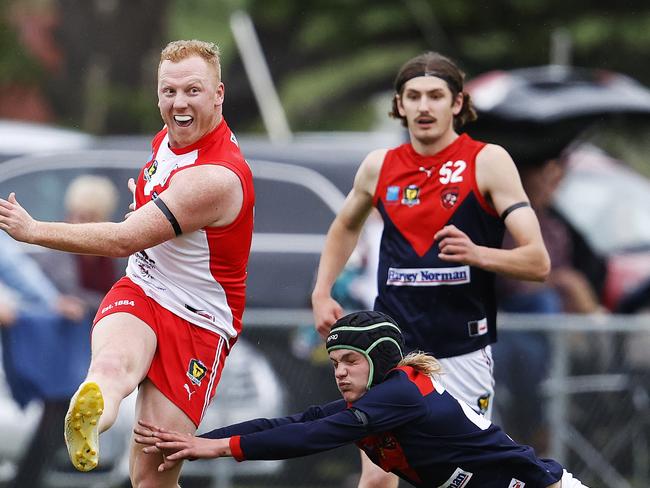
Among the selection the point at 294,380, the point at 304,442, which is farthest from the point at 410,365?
the point at 294,380

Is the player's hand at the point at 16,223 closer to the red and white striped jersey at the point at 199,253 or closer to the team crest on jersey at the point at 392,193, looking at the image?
the red and white striped jersey at the point at 199,253

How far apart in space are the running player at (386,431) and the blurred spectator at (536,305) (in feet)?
12.2

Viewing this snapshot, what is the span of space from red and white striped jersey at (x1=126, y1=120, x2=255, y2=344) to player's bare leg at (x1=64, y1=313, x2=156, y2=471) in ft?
0.74

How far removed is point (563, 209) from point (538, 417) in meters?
2.67

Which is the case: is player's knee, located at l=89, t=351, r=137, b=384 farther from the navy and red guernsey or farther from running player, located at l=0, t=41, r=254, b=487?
the navy and red guernsey

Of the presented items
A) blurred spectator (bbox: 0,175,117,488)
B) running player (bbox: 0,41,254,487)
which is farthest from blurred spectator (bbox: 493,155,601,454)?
running player (bbox: 0,41,254,487)

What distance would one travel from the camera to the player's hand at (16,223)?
5.61 metres

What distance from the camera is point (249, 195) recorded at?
618 centimetres

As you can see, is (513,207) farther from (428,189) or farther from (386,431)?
(386,431)

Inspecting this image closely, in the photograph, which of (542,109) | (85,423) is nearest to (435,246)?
(85,423)

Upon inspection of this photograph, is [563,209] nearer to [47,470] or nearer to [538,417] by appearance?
[538,417]

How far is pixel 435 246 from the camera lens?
6.84 meters

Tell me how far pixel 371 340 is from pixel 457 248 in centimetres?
69

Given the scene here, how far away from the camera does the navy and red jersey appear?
6.84 meters
